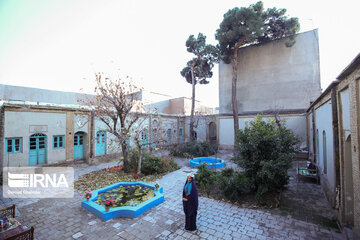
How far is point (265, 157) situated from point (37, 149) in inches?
510

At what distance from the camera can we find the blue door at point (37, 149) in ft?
37.0

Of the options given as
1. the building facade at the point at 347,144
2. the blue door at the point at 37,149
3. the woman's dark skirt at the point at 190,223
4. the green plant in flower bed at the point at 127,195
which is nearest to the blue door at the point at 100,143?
the blue door at the point at 37,149

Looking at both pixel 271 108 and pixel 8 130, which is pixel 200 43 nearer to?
pixel 271 108

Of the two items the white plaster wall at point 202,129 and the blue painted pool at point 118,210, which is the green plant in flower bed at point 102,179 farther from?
the white plaster wall at point 202,129

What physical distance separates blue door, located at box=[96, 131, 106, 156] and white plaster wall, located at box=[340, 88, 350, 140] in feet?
46.6

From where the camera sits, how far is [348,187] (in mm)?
4996

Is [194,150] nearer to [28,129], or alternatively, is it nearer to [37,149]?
[37,149]

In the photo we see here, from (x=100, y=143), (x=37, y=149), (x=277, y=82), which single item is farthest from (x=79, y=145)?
(x=277, y=82)

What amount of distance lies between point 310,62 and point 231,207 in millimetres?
18574

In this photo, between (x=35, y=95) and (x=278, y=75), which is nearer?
(x=35, y=95)

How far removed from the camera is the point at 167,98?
31.2 m

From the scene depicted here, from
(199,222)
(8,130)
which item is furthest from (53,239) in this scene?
(8,130)

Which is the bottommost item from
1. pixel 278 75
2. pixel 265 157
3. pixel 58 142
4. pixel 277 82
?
pixel 265 157

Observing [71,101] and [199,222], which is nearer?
[199,222]
